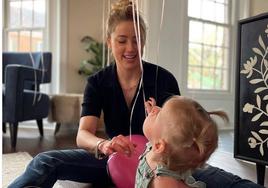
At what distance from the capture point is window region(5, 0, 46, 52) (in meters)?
2.02

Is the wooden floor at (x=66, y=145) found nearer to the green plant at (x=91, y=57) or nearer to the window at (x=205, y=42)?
the window at (x=205, y=42)

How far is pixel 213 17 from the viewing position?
1018 mm

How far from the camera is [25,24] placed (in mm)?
2152

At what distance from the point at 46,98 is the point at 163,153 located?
169cm

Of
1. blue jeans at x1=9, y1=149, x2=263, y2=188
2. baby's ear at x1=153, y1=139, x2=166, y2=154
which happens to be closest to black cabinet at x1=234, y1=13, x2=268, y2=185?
blue jeans at x1=9, y1=149, x2=263, y2=188

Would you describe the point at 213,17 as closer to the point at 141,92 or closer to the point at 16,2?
the point at 141,92

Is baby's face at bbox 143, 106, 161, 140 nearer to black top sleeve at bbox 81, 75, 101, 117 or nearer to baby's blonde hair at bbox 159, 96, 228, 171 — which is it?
baby's blonde hair at bbox 159, 96, 228, 171

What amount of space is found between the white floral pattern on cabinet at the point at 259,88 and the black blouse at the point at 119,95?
1.02 feet

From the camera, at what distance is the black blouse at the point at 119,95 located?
0.95 meters

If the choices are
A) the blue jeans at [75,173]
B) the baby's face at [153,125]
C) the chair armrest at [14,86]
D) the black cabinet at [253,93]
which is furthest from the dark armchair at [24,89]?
the baby's face at [153,125]

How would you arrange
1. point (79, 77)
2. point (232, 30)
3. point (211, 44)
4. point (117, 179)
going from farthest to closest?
1. point (79, 77)
2. point (232, 30)
3. point (211, 44)
4. point (117, 179)

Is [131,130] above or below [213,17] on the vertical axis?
below

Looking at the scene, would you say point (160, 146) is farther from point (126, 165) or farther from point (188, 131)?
point (126, 165)

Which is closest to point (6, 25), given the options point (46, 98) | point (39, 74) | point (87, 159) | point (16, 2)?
point (16, 2)
